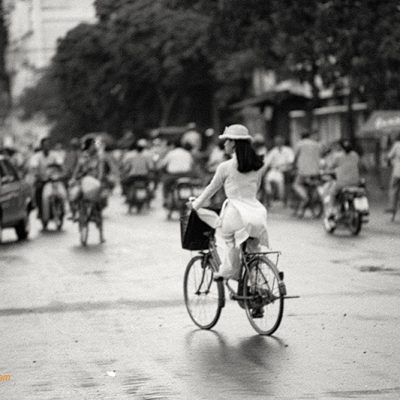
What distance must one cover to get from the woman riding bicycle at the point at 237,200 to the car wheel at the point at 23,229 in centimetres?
1404

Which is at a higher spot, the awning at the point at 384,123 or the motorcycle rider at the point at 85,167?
the awning at the point at 384,123

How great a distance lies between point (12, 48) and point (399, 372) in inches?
4634

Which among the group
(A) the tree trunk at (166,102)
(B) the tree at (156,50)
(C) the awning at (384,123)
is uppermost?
(B) the tree at (156,50)

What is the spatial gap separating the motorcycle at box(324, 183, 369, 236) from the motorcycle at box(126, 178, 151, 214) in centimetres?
1140

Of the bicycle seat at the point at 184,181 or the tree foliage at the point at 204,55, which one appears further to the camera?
the tree foliage at the point at 204,55

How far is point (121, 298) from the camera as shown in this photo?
558 inches

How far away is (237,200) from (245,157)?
34 cm

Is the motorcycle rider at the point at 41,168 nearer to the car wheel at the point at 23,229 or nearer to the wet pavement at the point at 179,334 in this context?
the car wheel at the point at 23,229

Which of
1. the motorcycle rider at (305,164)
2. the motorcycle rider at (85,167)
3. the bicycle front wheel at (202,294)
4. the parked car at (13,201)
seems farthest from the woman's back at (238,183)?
the motorcycle rider at (305,164)

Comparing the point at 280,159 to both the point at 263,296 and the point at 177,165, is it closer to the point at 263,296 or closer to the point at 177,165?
the point at 177,165

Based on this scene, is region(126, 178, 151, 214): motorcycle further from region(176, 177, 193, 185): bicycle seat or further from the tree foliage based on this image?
the tree foliage

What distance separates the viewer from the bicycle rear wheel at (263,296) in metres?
10.5

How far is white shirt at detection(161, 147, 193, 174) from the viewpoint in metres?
31.0

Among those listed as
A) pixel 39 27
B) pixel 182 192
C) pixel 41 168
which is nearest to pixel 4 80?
pixel 39 27
